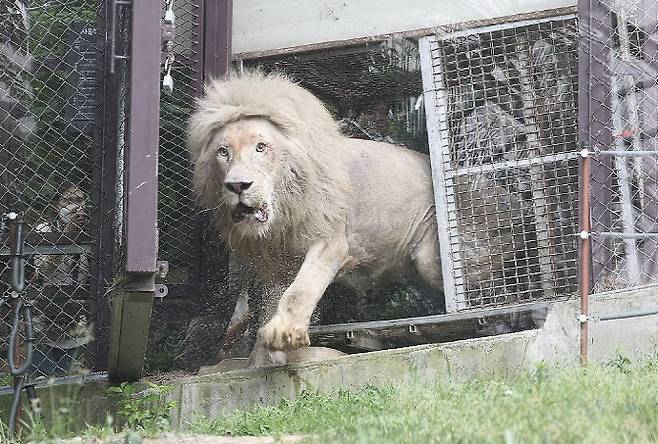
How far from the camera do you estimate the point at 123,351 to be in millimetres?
7391

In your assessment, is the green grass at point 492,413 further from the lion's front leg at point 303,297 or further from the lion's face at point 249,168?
the lion's face at point 249,168

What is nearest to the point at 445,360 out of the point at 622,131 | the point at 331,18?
the point at 622,131

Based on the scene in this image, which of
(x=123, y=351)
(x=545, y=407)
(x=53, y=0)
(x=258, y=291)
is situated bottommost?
(x=545, y=407)

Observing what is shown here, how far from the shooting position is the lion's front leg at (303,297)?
286 inches

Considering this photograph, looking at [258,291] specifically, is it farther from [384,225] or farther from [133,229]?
[133,229]

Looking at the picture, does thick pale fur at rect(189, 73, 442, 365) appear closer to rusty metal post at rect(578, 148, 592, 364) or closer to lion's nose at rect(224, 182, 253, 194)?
lion's nose at rect(224, 182, 253, 194)

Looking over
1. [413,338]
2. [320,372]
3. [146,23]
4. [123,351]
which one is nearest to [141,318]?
[123,351]

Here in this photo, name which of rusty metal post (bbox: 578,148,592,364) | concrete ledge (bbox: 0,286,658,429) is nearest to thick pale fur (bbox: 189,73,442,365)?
concrete ledge (bbox: 0,286,658,429)

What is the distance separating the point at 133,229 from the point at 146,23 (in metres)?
1.21

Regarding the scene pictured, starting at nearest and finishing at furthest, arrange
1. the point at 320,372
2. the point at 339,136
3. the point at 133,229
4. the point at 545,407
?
the point at 545,407 < the point at 133,229 < the point at 320,372 < the point at 339,136

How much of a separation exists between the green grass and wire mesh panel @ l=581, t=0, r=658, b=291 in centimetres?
163

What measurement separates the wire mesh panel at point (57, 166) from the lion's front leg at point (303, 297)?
144 cm

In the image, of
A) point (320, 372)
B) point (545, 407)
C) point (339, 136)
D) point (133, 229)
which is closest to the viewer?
point (545, 407)

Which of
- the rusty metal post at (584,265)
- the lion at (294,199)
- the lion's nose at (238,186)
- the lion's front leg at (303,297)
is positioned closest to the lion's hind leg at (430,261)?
the lion at (294,199)
